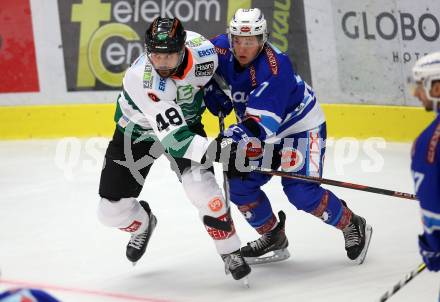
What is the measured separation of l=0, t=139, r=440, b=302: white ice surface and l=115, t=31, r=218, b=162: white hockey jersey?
2.19ft

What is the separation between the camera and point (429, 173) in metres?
2.52

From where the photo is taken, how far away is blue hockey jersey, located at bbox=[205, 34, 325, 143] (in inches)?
154

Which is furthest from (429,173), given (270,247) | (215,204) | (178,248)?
(178,248)

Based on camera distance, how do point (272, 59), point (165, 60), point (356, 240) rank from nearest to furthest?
point (165, 60)
point (272, 59)
point (356, 240)

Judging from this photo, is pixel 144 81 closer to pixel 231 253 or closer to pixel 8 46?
pixel 231 253

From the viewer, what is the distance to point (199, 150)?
3.86 metres

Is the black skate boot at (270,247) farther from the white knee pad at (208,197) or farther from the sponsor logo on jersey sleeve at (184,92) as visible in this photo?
the sponsor logo on jersey sleeve at (184,92)

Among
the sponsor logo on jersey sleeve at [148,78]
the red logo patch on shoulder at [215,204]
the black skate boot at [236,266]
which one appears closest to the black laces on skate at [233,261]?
the black skate boot at [236,266]

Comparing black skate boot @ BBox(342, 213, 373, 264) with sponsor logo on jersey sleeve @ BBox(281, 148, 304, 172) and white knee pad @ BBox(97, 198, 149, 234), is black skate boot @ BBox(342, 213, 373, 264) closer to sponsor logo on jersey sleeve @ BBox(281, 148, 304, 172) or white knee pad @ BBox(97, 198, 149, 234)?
sponsor logo on jersey sleeve @ BBox(281, 148, 304, 172)

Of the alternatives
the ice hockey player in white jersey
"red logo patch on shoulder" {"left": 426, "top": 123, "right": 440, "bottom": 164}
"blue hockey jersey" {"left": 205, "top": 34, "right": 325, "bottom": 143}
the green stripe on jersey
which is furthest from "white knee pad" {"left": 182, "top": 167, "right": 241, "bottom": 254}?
"red logo patch on shoulder" {"left": 426, "top": 123, "right": 440, "bottom": 164}

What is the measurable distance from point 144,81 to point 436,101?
5.13 feet

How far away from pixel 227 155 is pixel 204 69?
0.40m

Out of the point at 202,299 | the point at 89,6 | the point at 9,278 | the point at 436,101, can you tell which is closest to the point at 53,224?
the point at 9,278

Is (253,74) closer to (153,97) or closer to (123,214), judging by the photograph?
(153,97)
